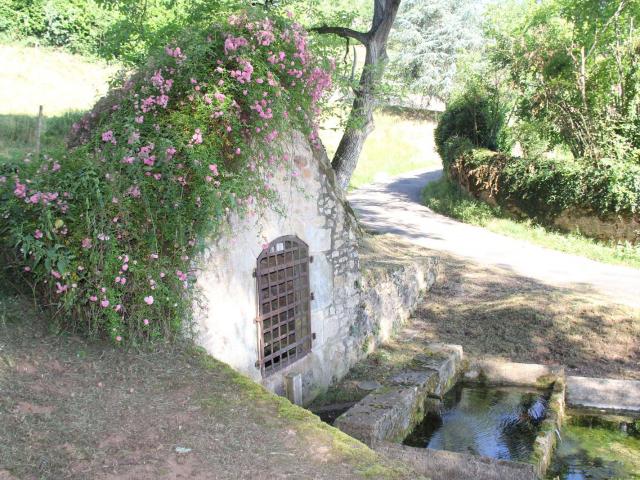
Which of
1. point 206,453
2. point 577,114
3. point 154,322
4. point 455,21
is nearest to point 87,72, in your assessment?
point 577,114

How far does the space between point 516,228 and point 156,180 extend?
16.1m

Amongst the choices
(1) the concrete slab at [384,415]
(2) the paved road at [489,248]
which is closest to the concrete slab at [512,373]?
(1) the concrete slab at [384,415]

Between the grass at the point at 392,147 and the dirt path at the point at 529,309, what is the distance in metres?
13.9

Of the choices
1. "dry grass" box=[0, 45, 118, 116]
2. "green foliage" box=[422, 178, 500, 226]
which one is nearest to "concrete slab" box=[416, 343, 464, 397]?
"green foliage" box=[422, 178, 500, 226]

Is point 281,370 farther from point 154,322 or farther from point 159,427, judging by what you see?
point 159,427

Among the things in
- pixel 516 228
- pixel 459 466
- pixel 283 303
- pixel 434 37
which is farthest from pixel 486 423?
pixel 434 37

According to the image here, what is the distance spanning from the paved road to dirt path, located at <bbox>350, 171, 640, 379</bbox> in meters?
0.03

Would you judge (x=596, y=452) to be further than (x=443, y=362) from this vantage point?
No

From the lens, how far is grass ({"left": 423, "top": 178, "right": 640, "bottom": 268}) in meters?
16.8

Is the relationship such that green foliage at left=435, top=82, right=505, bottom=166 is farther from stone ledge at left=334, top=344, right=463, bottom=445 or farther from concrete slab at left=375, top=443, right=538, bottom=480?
concrete slab at left=375, top=443, right=538, bottom=480

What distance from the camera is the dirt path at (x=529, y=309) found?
9711 millimetres

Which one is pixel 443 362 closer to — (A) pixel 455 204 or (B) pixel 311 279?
(B) pixel 311 279

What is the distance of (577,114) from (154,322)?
1745cm

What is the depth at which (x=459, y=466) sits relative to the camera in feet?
17.7
